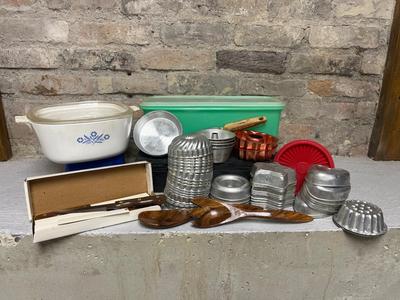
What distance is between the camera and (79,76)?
0.83m

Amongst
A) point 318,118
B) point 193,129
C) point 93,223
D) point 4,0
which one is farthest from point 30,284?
point 318,118

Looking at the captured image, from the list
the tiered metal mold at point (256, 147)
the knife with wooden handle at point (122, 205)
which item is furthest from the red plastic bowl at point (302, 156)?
the knife with wooden handle at point (122, 205)

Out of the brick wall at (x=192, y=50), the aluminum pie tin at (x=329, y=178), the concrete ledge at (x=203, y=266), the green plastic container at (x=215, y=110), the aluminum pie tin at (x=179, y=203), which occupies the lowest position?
the concrete ledge at (x=203, y=266)

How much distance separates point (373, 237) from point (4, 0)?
0.98 meters

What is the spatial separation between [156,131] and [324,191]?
15.1 inches

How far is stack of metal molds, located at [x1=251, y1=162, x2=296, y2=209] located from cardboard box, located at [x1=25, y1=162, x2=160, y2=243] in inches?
8.3

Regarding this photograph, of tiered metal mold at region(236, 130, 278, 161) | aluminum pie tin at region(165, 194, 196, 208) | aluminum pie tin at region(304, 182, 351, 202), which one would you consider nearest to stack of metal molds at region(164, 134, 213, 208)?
aluminum pie tin at region(165, 194, 196, 208)

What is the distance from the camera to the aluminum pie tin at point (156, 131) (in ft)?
2.40

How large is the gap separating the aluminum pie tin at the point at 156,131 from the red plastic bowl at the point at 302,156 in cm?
25

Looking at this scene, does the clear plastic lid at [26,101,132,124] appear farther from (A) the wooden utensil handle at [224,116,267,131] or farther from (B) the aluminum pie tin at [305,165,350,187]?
(B) the aluminum pie tin at [305,165,350,187]

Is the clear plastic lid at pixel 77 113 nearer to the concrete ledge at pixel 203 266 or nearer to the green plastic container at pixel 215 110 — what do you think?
the green plastic container at pixel 215 110

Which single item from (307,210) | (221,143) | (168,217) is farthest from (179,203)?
(307,210)

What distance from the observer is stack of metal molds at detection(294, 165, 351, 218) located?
2.05 ft

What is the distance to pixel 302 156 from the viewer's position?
2.42ft
